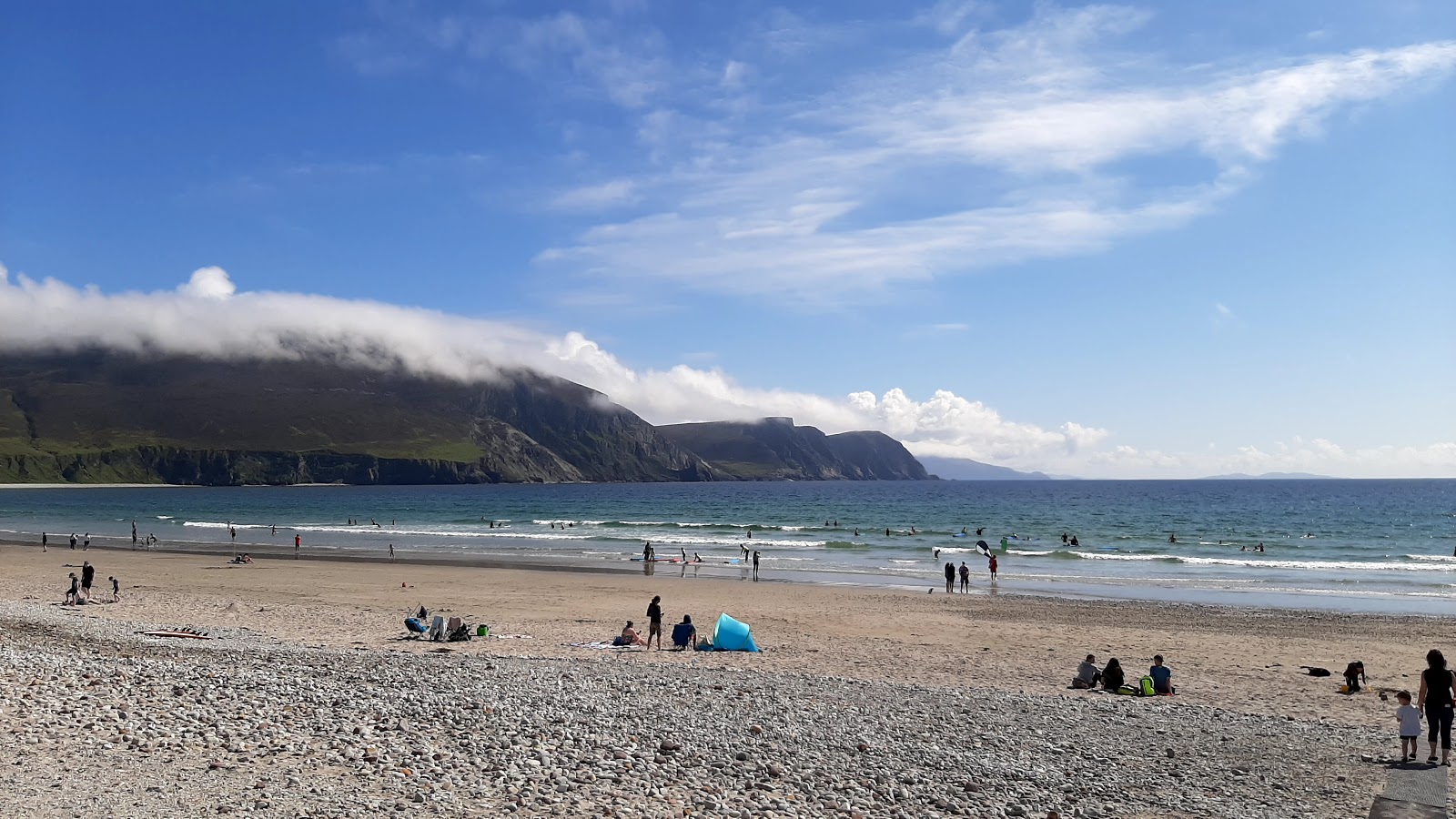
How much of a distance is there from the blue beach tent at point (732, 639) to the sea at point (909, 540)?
20906mm

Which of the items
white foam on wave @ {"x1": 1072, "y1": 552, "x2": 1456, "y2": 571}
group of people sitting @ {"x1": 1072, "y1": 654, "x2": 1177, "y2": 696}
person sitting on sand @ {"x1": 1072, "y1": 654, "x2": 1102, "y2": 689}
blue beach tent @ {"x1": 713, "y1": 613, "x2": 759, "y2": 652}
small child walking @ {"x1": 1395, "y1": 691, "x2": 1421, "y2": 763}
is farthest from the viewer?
white foam on wave @ {"x1": 1072, "y1": 552, "x2": 1456, "y2": 571}

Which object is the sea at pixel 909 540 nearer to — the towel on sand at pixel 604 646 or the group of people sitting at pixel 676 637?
the group of people sitting at pixel 676 637

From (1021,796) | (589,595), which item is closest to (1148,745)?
(1021,796)

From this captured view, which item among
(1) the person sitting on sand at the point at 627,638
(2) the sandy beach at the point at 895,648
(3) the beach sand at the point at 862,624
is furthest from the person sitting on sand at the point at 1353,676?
(1) the person sitting on sand at the point at 627,638

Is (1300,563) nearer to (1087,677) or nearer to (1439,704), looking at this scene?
(1087,677)

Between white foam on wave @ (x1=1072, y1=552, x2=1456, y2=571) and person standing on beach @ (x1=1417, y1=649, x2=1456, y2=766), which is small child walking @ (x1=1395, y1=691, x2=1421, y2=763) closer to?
person standing on beach @ (x1=1417, y1=649, x2=1456, y2=766)

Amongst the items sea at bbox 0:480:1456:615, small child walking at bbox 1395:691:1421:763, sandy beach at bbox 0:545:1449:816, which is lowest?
sea at bbox 0:480:1456:615

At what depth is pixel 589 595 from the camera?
123ft

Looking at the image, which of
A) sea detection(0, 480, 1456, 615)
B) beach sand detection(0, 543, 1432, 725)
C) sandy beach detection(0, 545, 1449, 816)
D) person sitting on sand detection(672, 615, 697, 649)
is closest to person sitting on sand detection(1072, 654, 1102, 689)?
beach sand detection(0, 543, 1432, 725)

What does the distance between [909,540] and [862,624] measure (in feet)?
160

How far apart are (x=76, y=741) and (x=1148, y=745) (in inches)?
552

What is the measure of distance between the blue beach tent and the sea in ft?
68.6

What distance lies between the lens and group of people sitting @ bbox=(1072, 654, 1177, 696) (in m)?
18.8

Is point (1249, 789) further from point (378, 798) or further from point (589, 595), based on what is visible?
point (589, 595)
